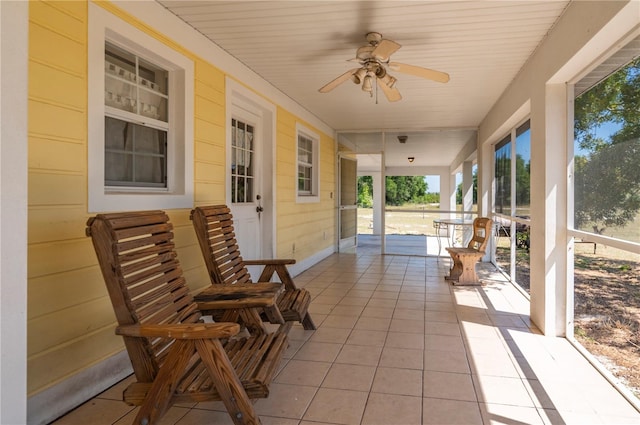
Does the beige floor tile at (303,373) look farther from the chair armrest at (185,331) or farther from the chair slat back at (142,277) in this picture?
the chair armrest at (185,331)

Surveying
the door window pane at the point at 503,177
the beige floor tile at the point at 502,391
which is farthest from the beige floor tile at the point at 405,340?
the door window pane at the point at 503,177

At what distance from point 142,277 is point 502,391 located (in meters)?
2.09

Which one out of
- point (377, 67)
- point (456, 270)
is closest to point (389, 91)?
point (377, 67)

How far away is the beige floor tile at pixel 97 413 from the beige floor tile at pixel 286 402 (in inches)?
28.0

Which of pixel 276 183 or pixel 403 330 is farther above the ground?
pixel 276 183

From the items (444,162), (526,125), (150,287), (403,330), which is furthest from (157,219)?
(444,162)

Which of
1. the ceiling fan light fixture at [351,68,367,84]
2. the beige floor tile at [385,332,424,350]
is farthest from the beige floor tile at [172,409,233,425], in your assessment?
the ceiling fan light fixture at [351,68,367,84]

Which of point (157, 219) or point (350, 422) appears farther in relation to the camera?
point (157, 219)

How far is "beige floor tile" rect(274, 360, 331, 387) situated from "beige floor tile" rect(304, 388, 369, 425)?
138 mm

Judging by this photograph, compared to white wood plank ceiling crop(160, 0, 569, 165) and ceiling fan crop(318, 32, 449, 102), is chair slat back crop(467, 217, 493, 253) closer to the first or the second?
white wood plank ceiling crop(160, 0, 569, 165)

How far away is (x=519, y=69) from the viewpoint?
160 inches

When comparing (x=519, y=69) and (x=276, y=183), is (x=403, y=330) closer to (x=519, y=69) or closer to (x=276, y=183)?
(x=276, y=183)

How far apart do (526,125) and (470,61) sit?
48.8 inches

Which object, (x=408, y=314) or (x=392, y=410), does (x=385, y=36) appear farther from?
(x=392, y=410)
